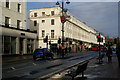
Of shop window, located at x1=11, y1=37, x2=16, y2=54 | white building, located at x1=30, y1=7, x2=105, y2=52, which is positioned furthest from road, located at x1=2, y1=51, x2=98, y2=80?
white building, located at x1=30, y1=7, x2=105, y2=52

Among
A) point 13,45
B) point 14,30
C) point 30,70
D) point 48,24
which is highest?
point 48,24

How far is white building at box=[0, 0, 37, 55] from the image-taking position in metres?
27.7

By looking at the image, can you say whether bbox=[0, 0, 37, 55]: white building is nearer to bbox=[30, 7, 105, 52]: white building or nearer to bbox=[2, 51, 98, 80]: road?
bbox=[2, 51, 98, 80]: road

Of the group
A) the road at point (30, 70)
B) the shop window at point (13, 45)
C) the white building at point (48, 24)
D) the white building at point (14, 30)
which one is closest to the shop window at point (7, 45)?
the white building at point (14, 30)

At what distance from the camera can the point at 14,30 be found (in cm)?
2978

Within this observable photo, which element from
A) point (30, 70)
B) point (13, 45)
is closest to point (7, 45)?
point (13, 45)

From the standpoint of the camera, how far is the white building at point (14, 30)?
27656mm

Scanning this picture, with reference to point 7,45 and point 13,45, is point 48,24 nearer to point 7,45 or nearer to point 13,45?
point 13,45

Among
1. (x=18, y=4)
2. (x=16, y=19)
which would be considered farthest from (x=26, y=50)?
(x=18, y=4)

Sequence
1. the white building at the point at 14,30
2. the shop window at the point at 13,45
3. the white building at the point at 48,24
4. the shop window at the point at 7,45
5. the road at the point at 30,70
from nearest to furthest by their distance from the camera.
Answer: the road at the point at 30,70 → the shop window at the point at 7,45 → the white building at the point at 14,30 → the shop window at the point at 13,45 → the white building at the point at 48,24

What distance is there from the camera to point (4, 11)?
Result: 1113 inches

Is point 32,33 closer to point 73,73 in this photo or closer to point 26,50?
point 26,50

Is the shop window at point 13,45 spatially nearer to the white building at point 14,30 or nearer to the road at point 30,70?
the white building at point 14,30

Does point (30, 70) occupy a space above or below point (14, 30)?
below
